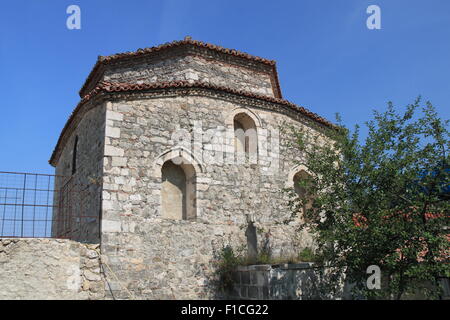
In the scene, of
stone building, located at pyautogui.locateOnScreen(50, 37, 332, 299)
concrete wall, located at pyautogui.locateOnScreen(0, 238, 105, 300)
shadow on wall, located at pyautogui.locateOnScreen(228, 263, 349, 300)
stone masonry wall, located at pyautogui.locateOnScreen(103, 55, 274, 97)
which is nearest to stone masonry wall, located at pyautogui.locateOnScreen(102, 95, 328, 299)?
stone building, located at pyautogui.locateOnScreen(50, 37, 332, 299)

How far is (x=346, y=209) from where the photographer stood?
279 inches

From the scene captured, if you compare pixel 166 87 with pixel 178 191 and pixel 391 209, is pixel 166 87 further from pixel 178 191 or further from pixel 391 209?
pixel 391 209

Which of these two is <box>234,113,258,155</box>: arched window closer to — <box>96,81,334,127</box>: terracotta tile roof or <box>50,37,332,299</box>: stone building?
<box>50,37,332,299</box>: stone building

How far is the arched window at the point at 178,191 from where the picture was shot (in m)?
9.23

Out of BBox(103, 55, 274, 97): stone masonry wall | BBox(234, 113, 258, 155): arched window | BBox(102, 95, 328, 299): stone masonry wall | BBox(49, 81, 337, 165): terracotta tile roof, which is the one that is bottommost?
BBox(102, 95, 328, 299): stone masonry wall

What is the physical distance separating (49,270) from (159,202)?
256cm

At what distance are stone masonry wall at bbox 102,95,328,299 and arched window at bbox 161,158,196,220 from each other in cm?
24

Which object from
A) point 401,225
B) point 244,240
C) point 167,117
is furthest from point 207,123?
point 401,225

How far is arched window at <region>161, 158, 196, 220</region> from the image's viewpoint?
9.23m

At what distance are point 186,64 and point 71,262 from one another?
6.22 metres

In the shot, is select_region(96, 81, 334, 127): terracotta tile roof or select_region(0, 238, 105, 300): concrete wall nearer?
select_region(0, 238, 105, 300): concrete wall

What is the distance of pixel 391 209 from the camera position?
705 cm

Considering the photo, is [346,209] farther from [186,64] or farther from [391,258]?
[186,64]
